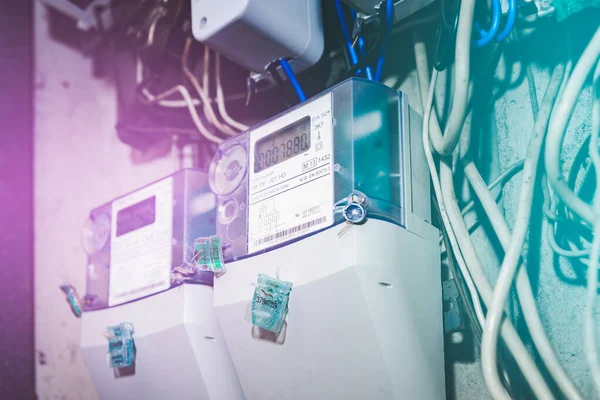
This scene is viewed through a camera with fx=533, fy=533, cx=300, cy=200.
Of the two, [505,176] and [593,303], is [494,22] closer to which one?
[505,176]

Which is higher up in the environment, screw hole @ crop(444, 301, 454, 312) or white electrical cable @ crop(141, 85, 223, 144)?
white electrical cable @ crop(141, 85, 223, 144)

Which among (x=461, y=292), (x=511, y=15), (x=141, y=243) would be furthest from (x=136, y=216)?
(x=511, y=15)

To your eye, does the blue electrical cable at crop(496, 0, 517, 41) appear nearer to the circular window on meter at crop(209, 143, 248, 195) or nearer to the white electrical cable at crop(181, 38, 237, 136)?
the circular window on meter at crop(209, 143, 248, 195)

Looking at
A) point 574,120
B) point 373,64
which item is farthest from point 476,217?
point 373,64

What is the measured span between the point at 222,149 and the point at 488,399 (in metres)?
0.51

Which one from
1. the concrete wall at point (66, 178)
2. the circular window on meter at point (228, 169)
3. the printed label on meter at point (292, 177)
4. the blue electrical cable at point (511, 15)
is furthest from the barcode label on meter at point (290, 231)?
the concrete wall at point (66, 178)

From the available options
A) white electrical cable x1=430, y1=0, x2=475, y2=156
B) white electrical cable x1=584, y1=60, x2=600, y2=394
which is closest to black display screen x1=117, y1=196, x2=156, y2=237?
white electrical cable x1=430, y1=0, x2=475, y2=156

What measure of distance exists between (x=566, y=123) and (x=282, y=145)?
0.34 m

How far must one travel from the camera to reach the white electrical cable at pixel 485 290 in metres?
0.53

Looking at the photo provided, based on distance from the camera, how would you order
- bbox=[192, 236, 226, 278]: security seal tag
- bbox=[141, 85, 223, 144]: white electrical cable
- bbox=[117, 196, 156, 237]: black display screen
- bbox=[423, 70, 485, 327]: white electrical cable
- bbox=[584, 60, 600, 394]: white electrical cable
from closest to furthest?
bbox=[584, 60, 600, 394]: white electrical cable → bbox=[423, 70, 485, 327]: white electrical cable → bbox=[192, 236, 226, 278]: security seal tag → bbox=[117, 196, 156, 237]: black display screen → bbox=[141, 85, 223, 144]: white electrical cable

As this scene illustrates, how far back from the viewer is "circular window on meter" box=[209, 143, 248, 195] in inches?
30.3

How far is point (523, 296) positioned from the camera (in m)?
0.59

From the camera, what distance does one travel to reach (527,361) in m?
0.54

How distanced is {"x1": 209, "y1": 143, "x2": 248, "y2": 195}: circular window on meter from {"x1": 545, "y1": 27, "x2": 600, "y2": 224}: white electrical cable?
0.40 m
